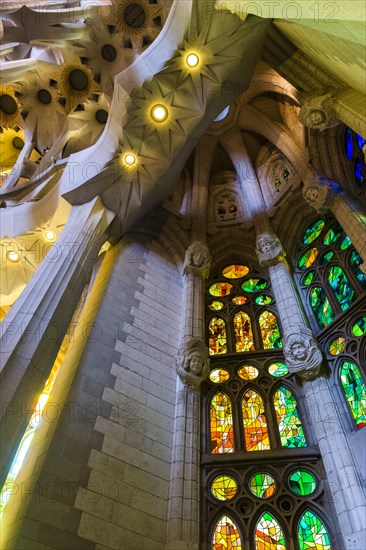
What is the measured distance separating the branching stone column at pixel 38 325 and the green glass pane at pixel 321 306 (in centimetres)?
467

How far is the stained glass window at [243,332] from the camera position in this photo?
27.6 ft

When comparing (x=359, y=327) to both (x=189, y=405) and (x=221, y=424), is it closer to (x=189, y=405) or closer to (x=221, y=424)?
(x=221, y=424)

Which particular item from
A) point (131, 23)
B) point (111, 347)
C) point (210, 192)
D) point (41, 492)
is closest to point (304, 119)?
point (111, 347)

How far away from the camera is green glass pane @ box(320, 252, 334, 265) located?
27.9 ft

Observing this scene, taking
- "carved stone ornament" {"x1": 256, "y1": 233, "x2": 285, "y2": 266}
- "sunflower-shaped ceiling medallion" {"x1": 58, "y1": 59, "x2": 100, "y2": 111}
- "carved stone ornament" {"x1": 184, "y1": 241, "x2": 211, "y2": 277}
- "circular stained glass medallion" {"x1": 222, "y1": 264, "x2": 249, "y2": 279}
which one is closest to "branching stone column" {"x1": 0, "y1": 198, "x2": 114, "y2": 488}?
"carved stone ornament" {"x1": 184, "y1": 241, "x2": 211, "y2": 277}

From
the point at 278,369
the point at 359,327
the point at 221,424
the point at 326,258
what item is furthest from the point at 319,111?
the point at 221,424

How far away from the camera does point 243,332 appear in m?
8.75

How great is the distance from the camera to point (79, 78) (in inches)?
484

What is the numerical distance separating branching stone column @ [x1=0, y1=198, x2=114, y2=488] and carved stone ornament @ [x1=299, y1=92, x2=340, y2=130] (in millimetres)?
4260

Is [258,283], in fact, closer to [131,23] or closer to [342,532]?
[342,532]

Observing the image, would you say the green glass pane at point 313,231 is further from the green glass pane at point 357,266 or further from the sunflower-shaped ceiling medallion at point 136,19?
the sunflower-shaped ceiling medallion at point 136,19

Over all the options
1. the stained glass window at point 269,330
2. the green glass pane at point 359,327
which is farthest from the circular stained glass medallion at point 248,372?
the green glass pane at point 359,327

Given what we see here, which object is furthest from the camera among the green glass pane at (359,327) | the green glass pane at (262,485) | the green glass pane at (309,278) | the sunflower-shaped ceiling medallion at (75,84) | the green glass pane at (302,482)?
the sunflower-shaped ceiling medallion at (75,84)

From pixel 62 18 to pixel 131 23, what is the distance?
205cm
